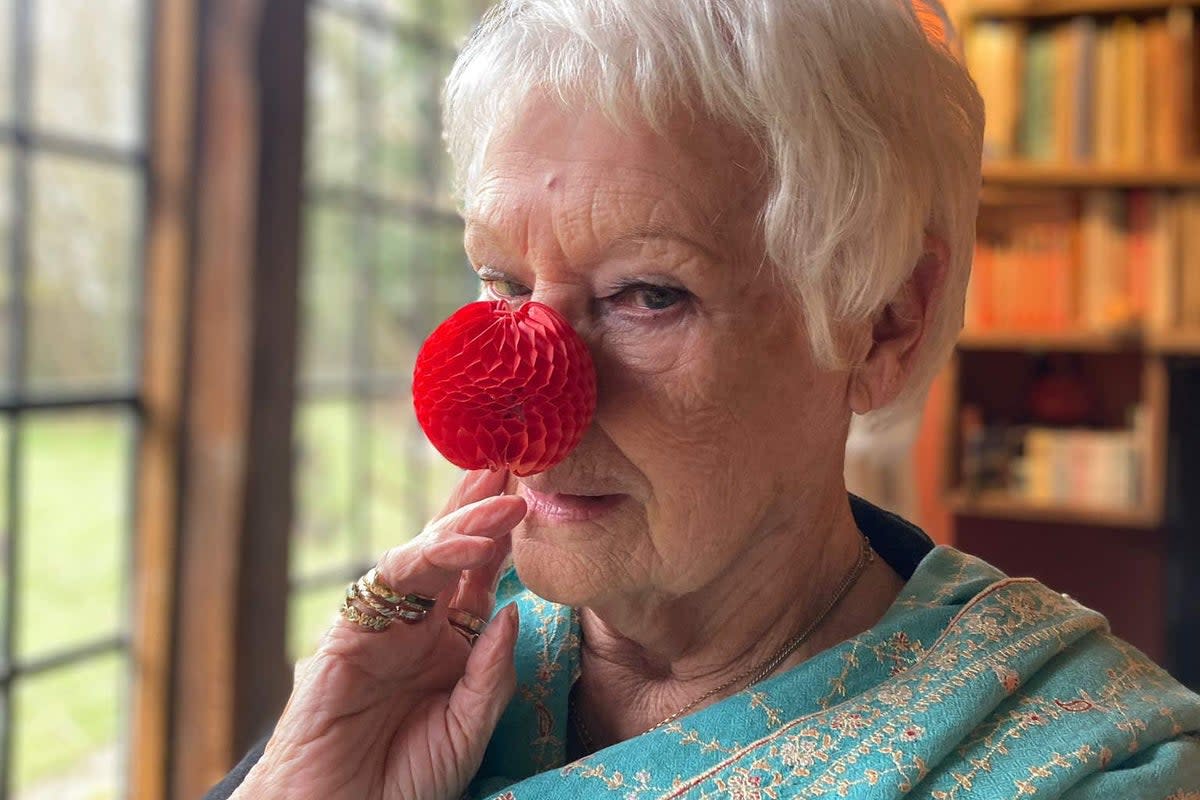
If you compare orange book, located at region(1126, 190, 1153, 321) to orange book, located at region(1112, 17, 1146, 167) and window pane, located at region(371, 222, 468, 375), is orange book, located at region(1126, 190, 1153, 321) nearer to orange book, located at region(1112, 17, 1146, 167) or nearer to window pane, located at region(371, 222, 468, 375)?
orange book, located at region(1112, 17, 1146, 167)

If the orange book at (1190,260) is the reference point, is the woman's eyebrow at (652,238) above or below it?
below

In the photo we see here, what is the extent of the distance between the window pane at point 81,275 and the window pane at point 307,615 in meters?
0.76

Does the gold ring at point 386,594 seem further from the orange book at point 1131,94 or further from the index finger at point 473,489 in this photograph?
the orange book at point 1131,94

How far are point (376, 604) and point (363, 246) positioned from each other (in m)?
2.09

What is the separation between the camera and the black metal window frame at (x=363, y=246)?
298 cm

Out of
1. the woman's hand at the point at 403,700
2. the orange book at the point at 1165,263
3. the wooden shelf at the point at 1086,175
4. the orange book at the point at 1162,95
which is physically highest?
the orange book at the point at 1162,95

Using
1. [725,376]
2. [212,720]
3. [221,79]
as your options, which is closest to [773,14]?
[725,376]

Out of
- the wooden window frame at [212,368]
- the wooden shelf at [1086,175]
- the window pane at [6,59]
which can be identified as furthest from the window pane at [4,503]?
the wooden shelf at [1086,175]

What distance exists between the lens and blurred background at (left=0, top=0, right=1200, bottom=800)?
231 cm

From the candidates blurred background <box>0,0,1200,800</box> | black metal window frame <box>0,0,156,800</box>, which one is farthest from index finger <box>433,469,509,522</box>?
black metal window frame <box>0,0,156,800</box>

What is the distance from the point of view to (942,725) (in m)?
0.99

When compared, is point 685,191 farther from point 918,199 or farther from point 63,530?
point 63,530

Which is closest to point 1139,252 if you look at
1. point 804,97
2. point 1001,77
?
point 1001,77

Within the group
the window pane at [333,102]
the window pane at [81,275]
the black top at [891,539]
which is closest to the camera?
the black top at [891,539]
